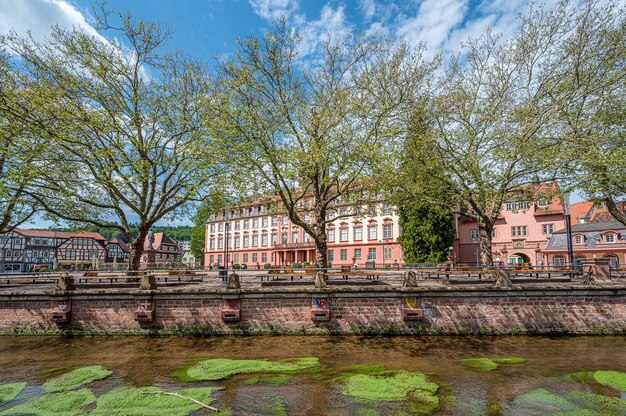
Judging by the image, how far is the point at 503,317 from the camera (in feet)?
42.3

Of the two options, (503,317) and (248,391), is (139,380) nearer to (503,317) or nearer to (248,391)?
(248,391)

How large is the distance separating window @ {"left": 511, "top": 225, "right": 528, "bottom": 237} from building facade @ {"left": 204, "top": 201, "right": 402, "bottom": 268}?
1515 cm

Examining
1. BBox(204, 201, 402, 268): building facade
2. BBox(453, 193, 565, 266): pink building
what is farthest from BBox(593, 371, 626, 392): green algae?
BBox(453, 193, 565, 266): pink building

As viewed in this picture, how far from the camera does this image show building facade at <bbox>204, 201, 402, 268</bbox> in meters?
43.2

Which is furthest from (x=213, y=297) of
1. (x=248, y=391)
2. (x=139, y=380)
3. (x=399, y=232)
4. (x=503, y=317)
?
(x=399, y=232)

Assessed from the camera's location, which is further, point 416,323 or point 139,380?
point 416,323

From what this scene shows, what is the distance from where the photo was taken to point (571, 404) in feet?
→ 23.0

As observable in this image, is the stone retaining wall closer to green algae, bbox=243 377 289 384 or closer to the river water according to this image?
the river water

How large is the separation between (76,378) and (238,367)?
13.1ft

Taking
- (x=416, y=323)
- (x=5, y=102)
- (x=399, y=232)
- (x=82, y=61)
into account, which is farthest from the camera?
(x=399, y=232)

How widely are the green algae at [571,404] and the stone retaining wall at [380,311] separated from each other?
526 cm

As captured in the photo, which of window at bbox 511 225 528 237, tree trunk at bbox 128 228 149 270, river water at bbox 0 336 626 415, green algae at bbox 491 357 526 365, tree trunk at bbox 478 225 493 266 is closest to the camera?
river water at bbox 0 336 626 415

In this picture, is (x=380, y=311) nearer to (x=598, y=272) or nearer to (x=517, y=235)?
(x=598, y=272)

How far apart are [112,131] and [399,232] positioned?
109 feet
